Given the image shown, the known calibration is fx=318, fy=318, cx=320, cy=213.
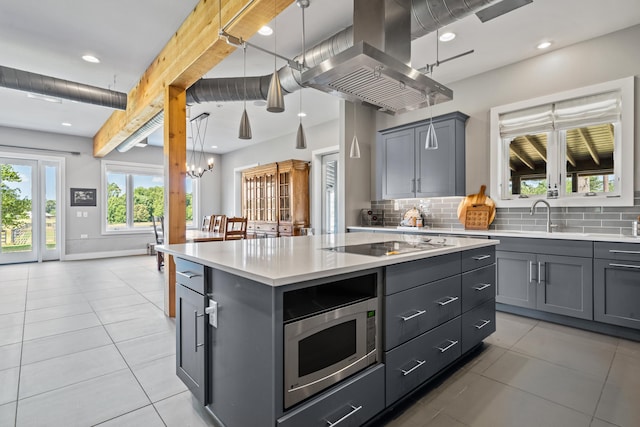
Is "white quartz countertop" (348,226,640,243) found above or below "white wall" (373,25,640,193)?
below

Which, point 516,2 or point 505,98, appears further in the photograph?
point 505,98

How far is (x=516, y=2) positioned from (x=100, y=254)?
8.91m

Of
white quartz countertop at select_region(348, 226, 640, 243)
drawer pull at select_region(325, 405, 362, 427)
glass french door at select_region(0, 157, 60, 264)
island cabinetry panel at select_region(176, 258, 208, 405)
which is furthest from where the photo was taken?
glass french door at select_region(0, 157, 60, 264)

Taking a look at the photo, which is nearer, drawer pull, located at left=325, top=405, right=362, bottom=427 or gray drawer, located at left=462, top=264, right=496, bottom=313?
drawer pull, located at left=325, top=405, right=362, bottom=427

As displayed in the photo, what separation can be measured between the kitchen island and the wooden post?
4.94 feet

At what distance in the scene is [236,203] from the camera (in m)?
8.95

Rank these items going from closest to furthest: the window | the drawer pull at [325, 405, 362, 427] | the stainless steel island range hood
Answer: the drawer pull at [325, 405, 362, 427]
the stainless steel island range hood
the window

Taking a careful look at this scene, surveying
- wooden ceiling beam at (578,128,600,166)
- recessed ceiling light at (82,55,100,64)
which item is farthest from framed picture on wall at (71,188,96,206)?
wooden ceiling beam at (578,128,600,166)

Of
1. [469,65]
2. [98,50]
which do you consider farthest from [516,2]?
[98,50]

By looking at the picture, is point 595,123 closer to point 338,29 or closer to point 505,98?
point 505,98

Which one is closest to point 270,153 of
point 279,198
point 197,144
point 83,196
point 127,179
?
point 279,198

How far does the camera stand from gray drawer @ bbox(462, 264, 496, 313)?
7.52ft

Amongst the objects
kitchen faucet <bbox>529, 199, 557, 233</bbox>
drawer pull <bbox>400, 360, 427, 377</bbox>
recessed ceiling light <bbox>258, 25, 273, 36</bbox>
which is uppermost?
recessed ceiling light <bbox>258, 25, 273, 36</bbox>

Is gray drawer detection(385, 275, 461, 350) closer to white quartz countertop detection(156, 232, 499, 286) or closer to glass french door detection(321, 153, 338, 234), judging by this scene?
white quartz countertop detection(156, 232, 499, 286)
